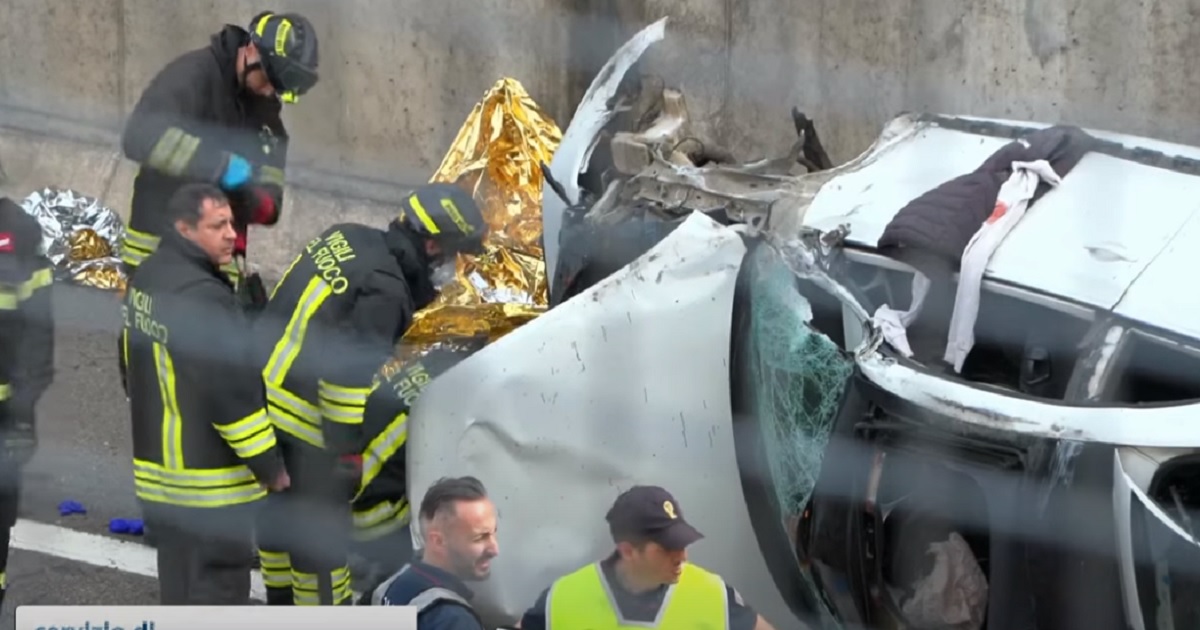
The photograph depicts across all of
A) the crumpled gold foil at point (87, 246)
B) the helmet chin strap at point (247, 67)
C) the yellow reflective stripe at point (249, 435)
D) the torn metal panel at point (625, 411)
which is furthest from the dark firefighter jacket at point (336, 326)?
the crumpled gold foil at point (87, 246)

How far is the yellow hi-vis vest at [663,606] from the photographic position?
9.43ft

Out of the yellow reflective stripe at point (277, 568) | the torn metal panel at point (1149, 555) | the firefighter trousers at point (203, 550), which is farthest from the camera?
the yellow reflective stripe at point (277, 568)

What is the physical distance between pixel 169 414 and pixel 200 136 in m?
0.96

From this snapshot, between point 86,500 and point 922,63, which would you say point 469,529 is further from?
point 922,63

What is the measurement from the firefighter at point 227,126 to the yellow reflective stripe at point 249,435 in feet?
2.11

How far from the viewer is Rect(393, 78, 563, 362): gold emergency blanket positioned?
15.4ft

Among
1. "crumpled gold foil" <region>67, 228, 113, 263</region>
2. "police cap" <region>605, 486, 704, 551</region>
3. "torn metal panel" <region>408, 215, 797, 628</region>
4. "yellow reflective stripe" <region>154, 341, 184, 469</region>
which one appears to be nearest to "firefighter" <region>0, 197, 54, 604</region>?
"yellow reflective stripe" <region>154, 341, 184, 469</region>

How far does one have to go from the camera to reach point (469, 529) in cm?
302

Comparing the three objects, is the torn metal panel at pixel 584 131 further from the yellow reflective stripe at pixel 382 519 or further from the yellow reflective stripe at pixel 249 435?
the yellow reflective stripe at pixel 249 435

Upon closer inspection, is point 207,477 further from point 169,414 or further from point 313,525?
point 313,525

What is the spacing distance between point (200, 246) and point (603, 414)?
853 mm

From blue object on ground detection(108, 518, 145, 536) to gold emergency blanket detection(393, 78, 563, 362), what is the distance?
36.1 inches

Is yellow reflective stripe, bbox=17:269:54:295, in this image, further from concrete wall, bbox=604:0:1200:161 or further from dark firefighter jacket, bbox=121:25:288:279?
concrete wall, bbox=604:0:1200:161

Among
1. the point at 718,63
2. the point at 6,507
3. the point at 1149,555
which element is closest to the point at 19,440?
the point at 6,507
